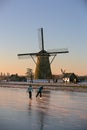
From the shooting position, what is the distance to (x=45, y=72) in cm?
7362

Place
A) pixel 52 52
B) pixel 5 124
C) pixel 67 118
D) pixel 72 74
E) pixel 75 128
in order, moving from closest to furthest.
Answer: pixel 75 128
pixel 5 124
pixel 67 118
pixel 52 52
pixel 72 74

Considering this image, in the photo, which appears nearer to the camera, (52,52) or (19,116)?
(19,116)

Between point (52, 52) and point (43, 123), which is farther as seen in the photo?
point (52, 52)

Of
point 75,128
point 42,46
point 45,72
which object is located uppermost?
point 42,46

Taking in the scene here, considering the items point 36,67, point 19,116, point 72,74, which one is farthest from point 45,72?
point 19,116

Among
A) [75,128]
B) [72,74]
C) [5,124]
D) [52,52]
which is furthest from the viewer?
[72,74]

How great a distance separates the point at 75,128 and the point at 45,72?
198 ft

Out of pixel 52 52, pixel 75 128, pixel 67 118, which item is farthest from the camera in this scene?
pixel 52 52

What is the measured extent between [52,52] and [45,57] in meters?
1.98

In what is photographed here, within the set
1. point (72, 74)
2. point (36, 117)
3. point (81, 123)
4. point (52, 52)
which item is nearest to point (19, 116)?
point (36, 117)

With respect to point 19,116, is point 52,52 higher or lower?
higher

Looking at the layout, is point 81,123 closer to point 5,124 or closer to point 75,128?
point 75,128

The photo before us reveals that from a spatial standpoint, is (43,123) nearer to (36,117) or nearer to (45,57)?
(36,117)

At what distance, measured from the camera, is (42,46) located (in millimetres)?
74062
